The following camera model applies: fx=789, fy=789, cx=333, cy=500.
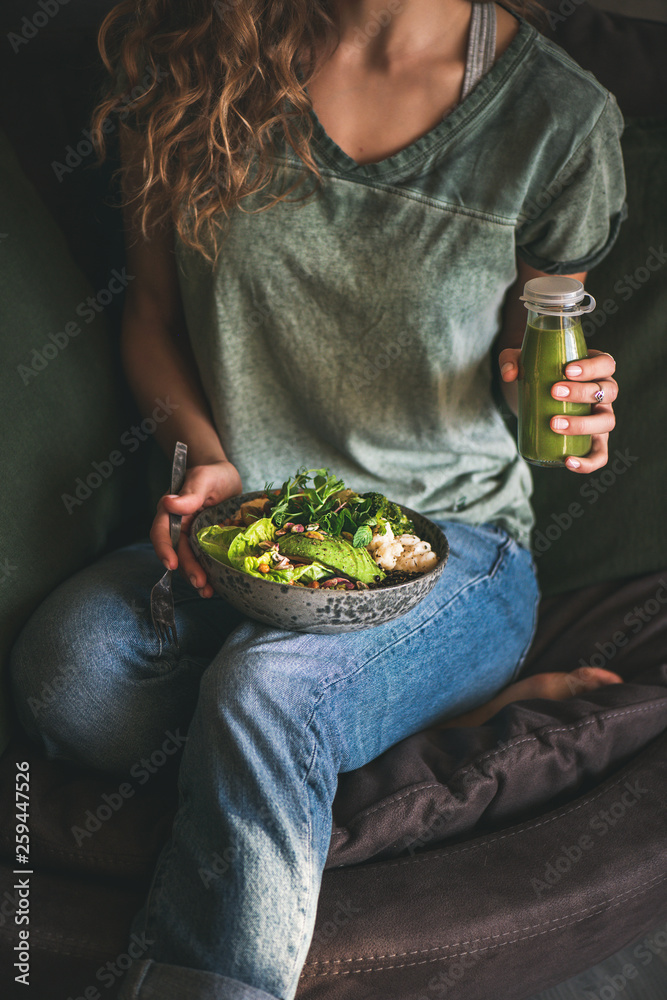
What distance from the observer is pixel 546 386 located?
0.89 m

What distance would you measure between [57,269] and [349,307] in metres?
0.46

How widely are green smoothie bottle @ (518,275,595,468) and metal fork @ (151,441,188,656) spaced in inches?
16.5

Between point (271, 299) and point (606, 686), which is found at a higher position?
point (271, 299)

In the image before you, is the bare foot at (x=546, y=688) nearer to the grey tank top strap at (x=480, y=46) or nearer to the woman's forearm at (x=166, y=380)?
the woman's forearm at (x=166, y=380)

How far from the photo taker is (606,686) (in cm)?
108

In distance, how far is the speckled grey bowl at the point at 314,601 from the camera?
0.82 metres

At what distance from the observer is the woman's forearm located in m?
1.17

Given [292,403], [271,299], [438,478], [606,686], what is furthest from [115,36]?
[606,686]

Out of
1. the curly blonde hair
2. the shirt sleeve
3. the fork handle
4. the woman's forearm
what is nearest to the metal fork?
the fork handle

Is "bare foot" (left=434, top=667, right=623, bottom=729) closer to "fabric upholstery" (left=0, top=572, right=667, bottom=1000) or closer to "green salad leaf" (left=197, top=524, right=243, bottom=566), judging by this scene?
"fabric upholstery" (left=0, top=572, right=667, bottom=1000)

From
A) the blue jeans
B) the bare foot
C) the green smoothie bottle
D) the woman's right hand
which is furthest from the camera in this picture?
the bare foot

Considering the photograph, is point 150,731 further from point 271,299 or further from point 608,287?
point 608,287

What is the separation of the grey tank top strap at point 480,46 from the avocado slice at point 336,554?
621 mm

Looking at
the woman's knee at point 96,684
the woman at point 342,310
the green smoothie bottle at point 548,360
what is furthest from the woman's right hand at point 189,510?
the green smoothie bottle at point 548,360
